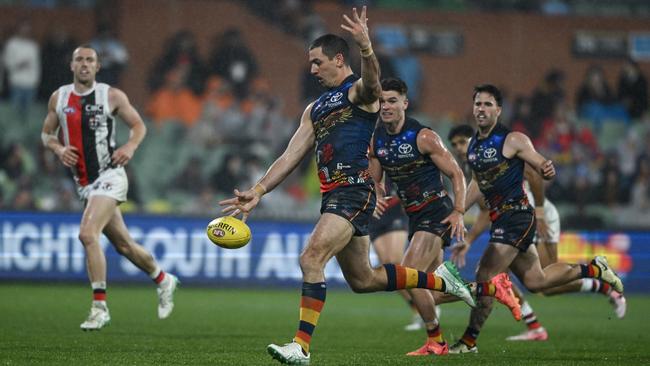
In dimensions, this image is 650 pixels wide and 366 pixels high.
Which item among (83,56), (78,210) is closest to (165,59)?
(78,210)

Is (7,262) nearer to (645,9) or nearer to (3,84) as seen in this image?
(3,84)

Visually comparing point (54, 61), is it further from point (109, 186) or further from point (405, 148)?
point (405, 148)

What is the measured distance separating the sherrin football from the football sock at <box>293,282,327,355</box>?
63 centimetres

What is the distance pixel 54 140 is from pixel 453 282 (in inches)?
190

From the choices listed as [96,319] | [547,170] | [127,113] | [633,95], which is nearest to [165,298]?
[96,319]

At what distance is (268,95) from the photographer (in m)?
21.3

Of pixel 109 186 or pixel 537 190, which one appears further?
pixel 109 186

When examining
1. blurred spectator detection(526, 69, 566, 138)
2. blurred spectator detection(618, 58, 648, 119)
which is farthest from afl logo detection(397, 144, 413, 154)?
blurred spectator detection(618, 58, 648, 119)

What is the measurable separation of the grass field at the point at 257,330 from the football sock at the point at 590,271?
71 cm

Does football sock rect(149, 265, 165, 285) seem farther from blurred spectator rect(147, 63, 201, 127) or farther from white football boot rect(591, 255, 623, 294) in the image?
blurred spectator rect(147, 63, 201, 127)

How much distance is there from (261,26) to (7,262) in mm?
7480

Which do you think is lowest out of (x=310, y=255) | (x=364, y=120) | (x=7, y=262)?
(x=7, y=262)

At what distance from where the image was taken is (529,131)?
21.1 meters

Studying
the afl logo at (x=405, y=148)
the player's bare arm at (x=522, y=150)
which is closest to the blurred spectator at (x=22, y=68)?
the afl logo at (x=405, y=148)
